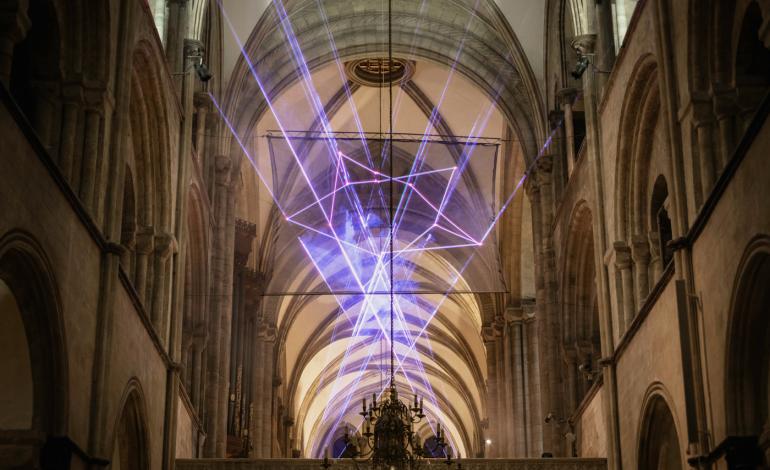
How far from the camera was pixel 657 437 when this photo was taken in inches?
631

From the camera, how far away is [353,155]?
32.2 m

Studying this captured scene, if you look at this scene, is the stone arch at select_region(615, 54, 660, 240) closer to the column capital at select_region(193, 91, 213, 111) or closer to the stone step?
the stone step

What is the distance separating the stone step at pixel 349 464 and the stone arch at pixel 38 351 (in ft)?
21.1

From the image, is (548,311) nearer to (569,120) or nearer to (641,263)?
(569,120)

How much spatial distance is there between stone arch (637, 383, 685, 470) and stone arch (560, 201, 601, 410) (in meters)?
5.21

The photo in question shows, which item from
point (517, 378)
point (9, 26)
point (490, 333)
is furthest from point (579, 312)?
point (9, 26)

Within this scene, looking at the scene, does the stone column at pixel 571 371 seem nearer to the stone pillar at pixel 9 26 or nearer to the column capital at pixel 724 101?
the column capital at pixel 724 101

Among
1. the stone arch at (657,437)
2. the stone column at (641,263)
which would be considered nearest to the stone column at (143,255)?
the stone column at (641,263)

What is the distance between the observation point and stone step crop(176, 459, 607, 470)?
720 inches

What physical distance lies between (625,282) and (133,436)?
7.41 meters

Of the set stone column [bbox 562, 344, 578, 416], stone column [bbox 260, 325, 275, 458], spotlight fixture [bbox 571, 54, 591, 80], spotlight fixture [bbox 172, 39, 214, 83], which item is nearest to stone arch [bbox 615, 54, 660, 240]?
spotlight fixture [bbox 571, 54, 591, 80]

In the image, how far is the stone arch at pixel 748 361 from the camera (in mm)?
11859

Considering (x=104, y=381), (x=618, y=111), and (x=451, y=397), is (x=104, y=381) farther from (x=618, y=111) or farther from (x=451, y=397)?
(x=451, y=397)

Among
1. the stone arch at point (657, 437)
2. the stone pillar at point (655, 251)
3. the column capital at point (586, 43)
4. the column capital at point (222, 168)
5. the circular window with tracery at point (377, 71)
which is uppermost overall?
the circular window with tracery at point (377, 71)
